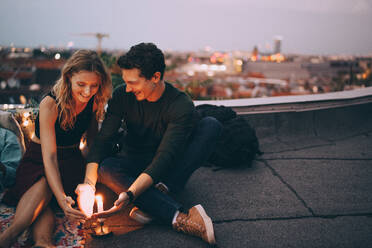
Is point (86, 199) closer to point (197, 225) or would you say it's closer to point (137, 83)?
point (197, 225)

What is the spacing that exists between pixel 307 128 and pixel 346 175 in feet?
4.77

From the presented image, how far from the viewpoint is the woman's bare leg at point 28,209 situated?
1785 mm

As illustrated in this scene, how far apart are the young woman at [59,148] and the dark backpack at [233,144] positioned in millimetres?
1579

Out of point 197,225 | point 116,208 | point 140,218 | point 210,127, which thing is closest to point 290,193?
point 210,127

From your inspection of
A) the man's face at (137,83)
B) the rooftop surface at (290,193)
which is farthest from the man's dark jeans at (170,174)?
the man's face at (137,83)

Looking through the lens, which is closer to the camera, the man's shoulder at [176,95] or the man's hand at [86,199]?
the man's hand at [86,199]

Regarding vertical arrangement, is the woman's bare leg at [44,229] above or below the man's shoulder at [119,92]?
below

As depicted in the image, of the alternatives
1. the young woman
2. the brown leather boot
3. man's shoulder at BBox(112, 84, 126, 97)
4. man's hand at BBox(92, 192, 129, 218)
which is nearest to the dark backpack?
man's shoulder at BBox(112, 84, 126, 97)

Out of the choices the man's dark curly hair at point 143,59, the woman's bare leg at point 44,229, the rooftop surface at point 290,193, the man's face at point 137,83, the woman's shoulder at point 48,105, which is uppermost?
the man's dark curly hair at point 143,59

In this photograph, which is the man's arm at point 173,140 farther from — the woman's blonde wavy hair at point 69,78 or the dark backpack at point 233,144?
the dark backpack at point 233,144

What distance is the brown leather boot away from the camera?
6.63ft

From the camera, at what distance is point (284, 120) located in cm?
450

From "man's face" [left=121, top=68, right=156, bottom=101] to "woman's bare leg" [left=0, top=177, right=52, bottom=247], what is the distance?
0.90 metres

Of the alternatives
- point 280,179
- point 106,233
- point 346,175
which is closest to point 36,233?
point 106,233
